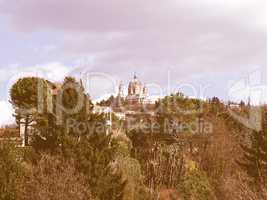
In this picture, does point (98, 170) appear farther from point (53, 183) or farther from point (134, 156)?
point (134, 156)

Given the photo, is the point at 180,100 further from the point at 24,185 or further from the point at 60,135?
the point at 24,185

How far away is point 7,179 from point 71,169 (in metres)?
3.14

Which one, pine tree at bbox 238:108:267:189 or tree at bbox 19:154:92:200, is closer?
tree at bbox 19:154:92:200

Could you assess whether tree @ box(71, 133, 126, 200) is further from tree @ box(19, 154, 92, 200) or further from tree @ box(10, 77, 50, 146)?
tree @ box(10, 77, 50, 146)

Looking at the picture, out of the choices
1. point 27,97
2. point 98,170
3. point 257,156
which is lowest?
point 98,170

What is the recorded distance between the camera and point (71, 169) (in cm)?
2709

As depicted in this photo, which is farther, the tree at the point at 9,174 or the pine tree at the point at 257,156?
the pine tree at the point at 257,156

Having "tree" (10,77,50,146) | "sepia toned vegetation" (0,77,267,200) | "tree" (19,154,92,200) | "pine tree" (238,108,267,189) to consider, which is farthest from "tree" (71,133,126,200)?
"pine tree" (238,108,267,189)

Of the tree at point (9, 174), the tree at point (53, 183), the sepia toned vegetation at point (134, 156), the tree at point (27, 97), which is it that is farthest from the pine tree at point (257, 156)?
the tree at point (9, 174)

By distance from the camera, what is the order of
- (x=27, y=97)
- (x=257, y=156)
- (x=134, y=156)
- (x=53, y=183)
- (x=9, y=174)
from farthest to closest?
(x=27, y=97)
(x=134, y=156)
(x=257, y=156)
(x=9, y=174)
(x=53, y=183)

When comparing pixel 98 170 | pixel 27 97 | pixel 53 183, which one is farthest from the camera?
pixel 27 97

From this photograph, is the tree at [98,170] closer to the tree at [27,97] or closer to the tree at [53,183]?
the tree at [53,183]

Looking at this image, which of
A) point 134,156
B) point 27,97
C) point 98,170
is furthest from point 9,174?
point 27,97

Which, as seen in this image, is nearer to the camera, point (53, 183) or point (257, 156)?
point (53, 183)
